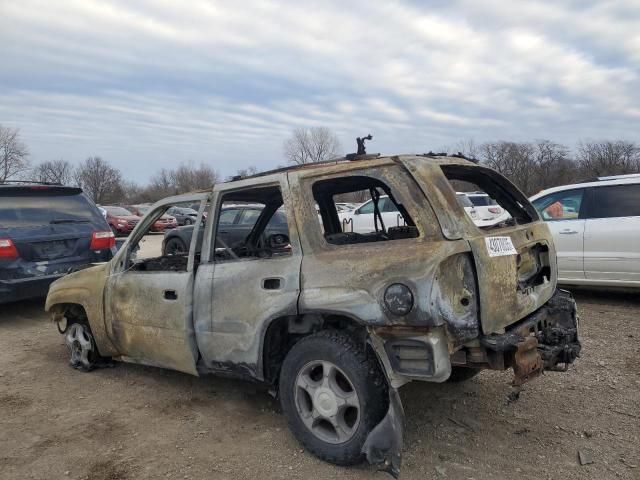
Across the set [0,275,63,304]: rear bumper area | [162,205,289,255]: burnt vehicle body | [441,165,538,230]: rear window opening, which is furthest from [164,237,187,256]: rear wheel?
[441,165,538,230]: rear window opening

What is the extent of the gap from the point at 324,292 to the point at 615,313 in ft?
16.4

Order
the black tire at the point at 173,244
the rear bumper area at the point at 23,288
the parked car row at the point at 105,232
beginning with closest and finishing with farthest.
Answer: the rear bumper area at the point at 23,288, the parked car row at the point at 105,232, the black tire at the point at 173,244

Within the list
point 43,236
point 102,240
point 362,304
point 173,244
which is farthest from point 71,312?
point 173,244

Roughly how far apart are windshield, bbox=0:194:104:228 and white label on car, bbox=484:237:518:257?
6.09 m

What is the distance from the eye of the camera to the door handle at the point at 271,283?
10.9ft

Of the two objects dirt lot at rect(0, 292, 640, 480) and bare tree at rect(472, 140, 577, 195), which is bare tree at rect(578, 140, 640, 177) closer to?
bare tree at rect(472, 140, 577, 195)

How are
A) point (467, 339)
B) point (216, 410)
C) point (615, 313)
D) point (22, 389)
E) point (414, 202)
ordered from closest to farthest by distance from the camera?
point (467, 339)
point (414, 202)
point (216, 410)
point (22, 389)
point (615, 313)

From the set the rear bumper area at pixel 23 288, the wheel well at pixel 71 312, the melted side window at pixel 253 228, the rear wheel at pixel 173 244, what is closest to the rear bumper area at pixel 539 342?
the melted side window at pixel 253 228

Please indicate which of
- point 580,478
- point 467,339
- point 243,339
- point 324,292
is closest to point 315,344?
point 324,292

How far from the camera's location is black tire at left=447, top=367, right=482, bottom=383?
4105 millimetres

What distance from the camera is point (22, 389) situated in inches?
181

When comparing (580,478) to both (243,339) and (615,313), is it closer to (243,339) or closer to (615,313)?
(243,339)

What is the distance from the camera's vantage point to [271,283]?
3.36 metres

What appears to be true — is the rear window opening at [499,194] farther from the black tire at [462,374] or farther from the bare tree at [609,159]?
the bare tree at [609,159]
